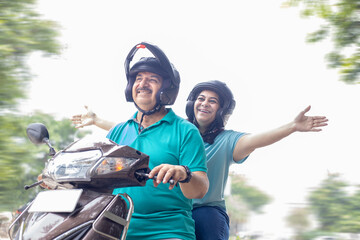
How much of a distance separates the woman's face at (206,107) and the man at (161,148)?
1290mm

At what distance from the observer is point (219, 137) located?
3398 millimetres

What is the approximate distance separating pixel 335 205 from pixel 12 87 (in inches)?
577

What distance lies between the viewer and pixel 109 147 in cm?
166

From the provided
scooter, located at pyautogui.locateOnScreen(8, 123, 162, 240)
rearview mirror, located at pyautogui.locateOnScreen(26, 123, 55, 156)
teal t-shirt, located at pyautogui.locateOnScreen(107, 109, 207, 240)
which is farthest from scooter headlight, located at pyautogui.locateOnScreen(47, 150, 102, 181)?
teal t-shirt, located at pyautogui.locateOnScreen(107, 109, 207, 240)

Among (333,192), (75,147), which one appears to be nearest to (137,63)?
(75,147)

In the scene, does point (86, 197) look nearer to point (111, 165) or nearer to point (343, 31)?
point (111, 165)

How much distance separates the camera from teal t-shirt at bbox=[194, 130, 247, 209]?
9.89 ft

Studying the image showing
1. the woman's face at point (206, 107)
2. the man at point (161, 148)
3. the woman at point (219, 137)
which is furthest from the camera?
the woman's face at point (206, 107)

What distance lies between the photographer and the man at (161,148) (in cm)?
183

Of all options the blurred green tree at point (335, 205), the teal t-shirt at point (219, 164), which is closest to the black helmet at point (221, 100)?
the teal t-shirt at point (219, 164)

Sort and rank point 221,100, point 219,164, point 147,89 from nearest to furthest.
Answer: point 147,89
point 219,164
point 221,100

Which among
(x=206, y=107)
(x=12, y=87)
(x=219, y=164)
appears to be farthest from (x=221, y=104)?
(x=12, y=87)

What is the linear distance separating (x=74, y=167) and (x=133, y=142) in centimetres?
44

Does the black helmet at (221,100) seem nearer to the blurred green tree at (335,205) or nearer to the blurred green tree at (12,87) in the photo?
the blurred green tree at (12,87)
